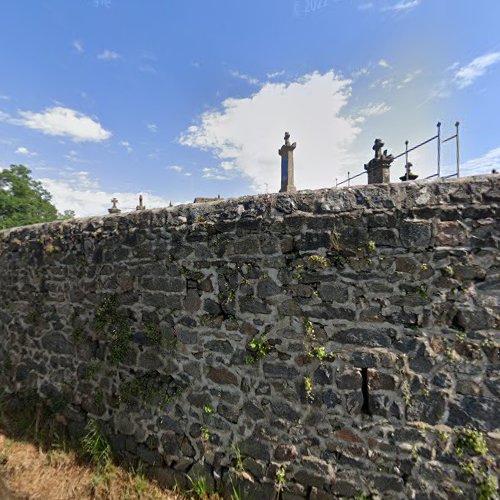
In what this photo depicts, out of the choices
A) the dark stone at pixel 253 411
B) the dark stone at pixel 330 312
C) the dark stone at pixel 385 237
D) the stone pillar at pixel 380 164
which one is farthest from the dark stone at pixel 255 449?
the stone pillar at pixel 380 164

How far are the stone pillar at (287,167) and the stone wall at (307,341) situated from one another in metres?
3.77

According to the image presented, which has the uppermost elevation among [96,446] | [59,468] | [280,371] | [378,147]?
[378,147]

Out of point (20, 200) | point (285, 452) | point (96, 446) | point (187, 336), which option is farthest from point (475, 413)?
point (20, 200)

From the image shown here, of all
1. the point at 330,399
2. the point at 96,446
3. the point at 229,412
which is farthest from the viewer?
the point at 96,446

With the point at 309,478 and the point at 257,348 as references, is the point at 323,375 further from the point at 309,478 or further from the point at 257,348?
the point at 309,478

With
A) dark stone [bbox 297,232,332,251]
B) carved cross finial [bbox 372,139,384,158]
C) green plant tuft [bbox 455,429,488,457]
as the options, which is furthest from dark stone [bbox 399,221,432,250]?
carved cross finial [bbox 372,139,384,158]

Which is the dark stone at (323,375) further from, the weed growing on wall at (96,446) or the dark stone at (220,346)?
the weed growing on wall at (96,446)

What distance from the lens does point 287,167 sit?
22.3ft

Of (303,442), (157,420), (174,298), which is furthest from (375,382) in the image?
(157,420)

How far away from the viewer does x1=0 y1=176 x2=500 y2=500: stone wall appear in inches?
95.7

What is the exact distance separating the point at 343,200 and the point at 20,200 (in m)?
22.3

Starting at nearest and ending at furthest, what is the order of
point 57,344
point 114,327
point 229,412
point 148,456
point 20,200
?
point 229,412 < point 148,456 < point 114,327 < point 57,344 < point 20,200

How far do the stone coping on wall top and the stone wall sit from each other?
14mm

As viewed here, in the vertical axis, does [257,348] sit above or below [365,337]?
below
